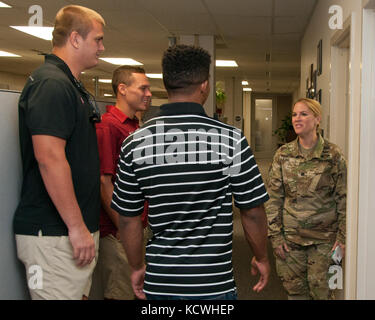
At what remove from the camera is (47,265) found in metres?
1.41

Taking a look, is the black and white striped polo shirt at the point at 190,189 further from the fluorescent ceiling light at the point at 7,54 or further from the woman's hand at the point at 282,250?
the fluorescent ceiling light at the point at 7,54

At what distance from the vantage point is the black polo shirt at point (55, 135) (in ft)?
4.39

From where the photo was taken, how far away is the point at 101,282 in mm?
2207

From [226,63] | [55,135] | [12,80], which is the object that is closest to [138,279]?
[55,135]

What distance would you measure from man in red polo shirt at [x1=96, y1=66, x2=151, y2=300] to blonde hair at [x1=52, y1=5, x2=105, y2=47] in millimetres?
534

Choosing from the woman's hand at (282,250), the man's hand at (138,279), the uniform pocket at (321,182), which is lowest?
the woman's hand at (282,250)

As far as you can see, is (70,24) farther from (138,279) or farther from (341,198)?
(341,198)

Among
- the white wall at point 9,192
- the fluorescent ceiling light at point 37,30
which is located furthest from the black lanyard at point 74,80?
the fluorescent ceiling light at point 37,30

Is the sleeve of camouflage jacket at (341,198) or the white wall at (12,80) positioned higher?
the white wall at (12,80)

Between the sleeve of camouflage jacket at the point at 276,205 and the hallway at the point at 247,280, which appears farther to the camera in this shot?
the hallway at the point at 247,280

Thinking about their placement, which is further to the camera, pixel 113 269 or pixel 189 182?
pixel 113 269

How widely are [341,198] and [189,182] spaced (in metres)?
1.38
